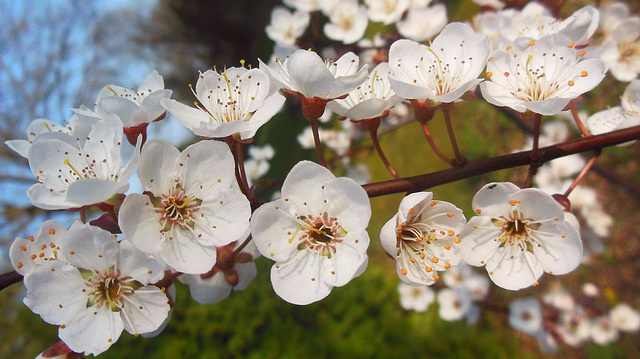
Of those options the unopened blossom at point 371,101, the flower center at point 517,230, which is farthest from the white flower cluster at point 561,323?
the unopened blossom at point 371,101

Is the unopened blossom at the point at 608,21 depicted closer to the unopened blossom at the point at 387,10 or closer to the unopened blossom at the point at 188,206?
the unopened blossom at the point at 387,10

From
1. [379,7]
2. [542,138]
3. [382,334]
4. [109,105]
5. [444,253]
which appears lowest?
[382,334]

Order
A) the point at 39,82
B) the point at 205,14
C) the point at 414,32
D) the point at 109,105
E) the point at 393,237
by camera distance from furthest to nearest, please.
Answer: the point at 205,14, the point at 39,82, the point at 414,32, the point at 109,105, the point at 393,237

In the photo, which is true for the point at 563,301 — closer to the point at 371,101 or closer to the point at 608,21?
the point at 608,21

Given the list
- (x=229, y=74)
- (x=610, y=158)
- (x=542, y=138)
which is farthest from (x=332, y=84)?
(x=610, y=158)

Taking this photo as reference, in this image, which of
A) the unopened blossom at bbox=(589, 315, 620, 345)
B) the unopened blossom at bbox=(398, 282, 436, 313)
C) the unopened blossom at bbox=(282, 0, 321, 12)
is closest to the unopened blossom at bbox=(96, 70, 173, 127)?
the unopened blossom at bbox=(282, 0, 321, 12)

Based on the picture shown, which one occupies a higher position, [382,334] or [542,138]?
[542,138]

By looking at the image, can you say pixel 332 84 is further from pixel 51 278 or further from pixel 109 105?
pixel 51 278
